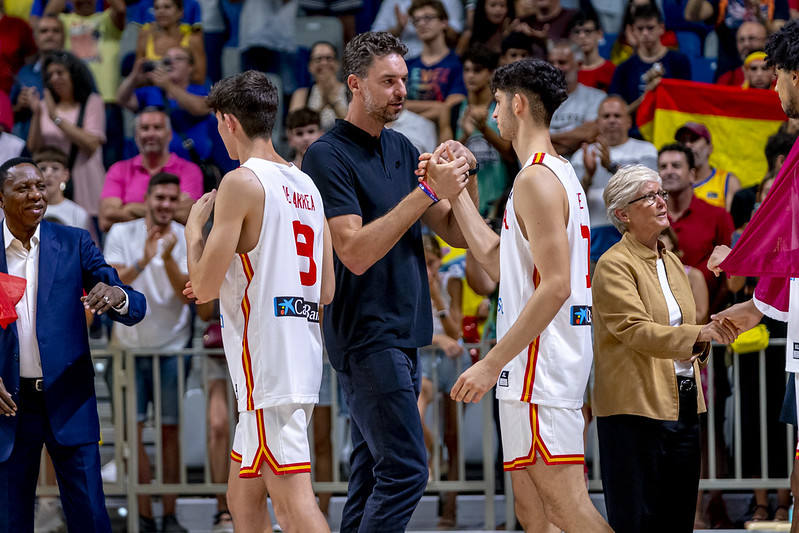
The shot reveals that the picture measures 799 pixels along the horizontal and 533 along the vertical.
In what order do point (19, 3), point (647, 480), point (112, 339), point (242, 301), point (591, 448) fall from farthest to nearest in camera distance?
point (19, 3) → point (112, 339) → point (591, 448) → point (647, 480) → point (242, 301)

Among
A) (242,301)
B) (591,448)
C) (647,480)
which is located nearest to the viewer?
(242,301)

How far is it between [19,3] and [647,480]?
8.54m

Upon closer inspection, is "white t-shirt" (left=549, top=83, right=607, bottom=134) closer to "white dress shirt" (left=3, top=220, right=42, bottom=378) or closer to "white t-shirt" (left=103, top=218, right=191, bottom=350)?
"white t-shirt" (left=103, top=218, right=191, bottom=350)

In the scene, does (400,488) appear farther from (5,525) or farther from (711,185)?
(711,185)

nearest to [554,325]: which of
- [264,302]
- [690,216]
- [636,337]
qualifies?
[636,337]

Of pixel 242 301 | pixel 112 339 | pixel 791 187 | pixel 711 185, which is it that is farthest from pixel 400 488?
pixel 711 185

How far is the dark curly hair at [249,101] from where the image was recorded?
4402 millimetres

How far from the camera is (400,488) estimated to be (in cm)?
445

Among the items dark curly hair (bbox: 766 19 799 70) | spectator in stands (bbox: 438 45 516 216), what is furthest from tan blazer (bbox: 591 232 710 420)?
spectator in stands (bbox: 438 45 516 216)

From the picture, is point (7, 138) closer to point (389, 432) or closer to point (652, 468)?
point (389, 432)

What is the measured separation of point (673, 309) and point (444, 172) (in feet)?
4.47

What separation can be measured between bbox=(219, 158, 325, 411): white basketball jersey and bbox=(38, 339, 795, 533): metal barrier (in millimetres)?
2771

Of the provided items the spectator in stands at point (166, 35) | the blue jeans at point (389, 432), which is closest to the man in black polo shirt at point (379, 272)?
the blue jeans at point (389, 432)

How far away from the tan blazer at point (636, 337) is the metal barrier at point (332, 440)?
2.10 meters
